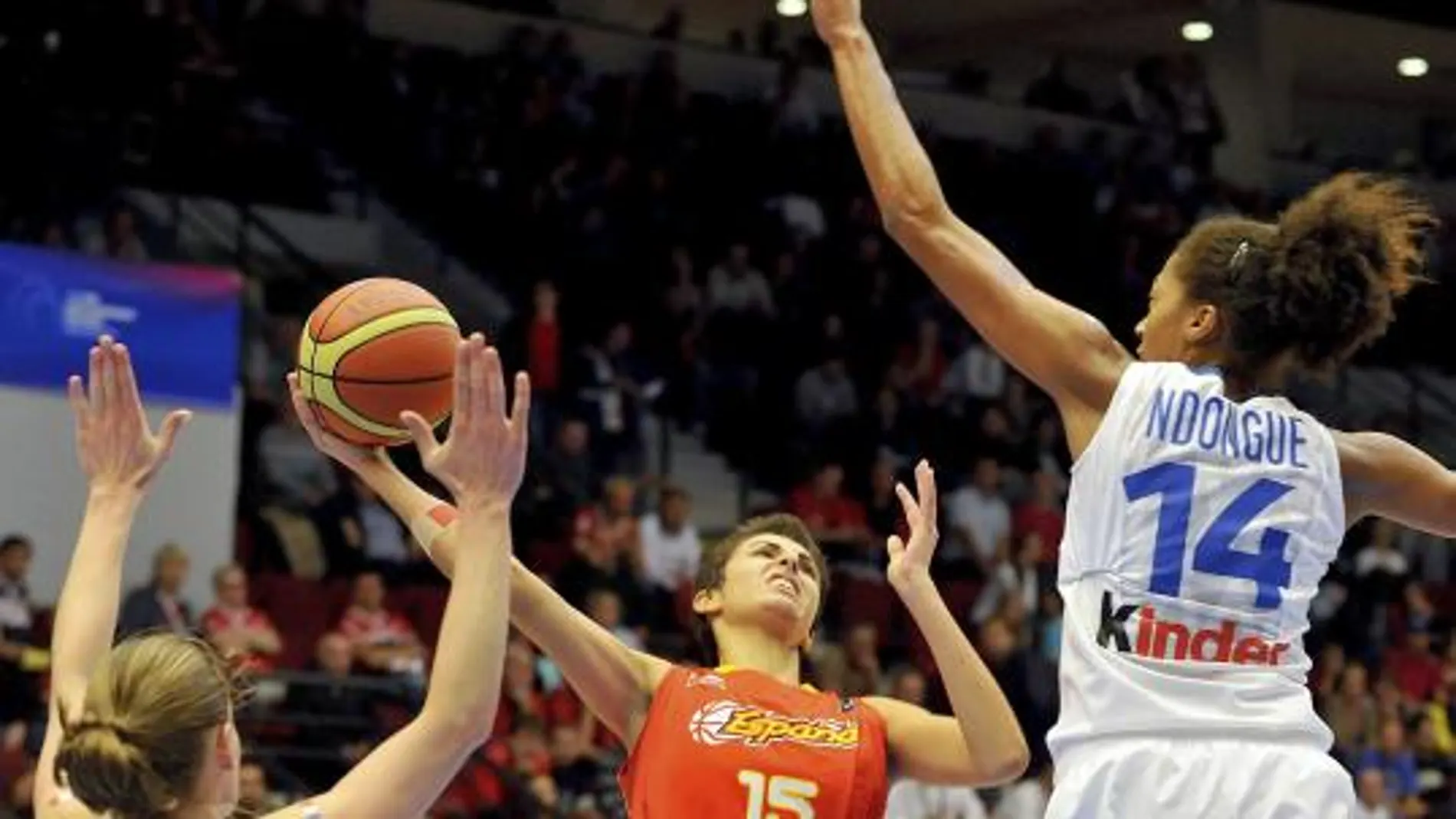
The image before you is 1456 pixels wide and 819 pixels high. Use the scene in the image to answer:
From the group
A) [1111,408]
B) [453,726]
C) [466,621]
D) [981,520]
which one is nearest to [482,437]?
[466,621]

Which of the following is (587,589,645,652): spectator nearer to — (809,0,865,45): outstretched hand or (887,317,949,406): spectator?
(887,317,949,406): spectator

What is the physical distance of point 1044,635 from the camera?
15453 mm

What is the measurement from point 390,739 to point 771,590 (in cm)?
228

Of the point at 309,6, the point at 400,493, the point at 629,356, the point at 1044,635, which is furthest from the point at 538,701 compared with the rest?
the point at 400,493

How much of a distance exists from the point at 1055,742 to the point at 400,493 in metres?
1.15

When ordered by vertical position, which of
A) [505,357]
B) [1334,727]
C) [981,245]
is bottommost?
[1334,727]

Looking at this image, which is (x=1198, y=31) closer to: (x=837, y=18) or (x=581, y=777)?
(x=581, y=777)

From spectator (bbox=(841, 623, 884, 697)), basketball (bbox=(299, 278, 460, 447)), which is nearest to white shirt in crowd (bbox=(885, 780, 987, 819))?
spectator (bbox=(841, 623, 884, 697))

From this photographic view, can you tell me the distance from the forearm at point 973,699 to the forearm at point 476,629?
163 cm

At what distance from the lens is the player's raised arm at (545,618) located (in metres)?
4.62

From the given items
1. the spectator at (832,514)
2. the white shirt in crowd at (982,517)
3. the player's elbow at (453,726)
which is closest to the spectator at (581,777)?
the spectator at (832,514)

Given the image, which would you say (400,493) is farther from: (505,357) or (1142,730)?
(505,357)

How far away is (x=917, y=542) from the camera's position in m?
4.79

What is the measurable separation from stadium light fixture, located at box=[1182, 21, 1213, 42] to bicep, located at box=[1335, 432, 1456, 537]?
21386mm
